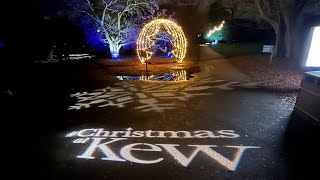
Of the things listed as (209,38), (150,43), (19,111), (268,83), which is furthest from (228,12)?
(19,111)

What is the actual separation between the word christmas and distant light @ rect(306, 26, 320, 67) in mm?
3091

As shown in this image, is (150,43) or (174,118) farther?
(150,43)

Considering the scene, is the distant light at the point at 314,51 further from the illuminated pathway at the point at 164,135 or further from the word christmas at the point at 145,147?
the word christmas at the point at 145,147

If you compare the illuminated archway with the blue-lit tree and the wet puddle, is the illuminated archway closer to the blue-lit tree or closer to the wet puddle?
the wet puddle

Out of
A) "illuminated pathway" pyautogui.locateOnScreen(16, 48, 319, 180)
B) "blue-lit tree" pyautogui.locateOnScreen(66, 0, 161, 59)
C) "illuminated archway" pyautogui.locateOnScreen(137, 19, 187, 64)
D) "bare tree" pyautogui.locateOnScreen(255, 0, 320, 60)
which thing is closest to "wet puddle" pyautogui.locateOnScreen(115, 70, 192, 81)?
"illuminated pathway" pyautogui.locateOnScreen(16, 48, 319, 180)

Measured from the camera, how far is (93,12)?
806 inches

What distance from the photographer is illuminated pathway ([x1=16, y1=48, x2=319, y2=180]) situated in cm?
425

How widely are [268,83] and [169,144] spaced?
7406 mm

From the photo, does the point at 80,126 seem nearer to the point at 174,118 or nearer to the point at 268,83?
the point at 174,118

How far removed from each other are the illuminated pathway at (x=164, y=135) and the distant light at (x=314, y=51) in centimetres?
153

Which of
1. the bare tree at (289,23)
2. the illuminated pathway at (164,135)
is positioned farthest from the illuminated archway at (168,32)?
the bare tree at (289,23)

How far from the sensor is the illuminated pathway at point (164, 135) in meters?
4.25

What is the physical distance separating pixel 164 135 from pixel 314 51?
468 cm

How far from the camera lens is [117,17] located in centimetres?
2108
